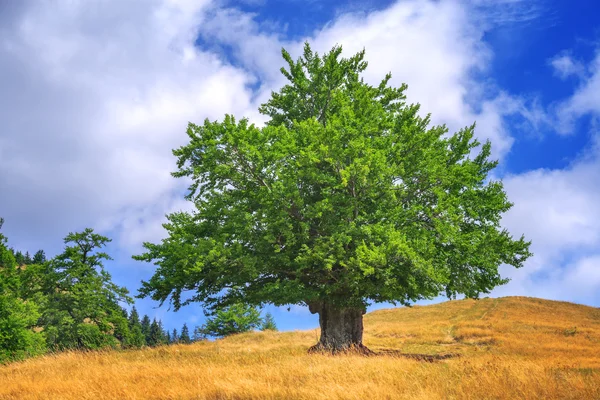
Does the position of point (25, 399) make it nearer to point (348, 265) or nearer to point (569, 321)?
point (348, 265)

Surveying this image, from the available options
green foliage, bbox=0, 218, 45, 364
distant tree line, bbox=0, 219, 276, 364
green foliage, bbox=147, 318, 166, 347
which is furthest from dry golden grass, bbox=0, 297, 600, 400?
green foliage, bbox=147, 318, 166, 347

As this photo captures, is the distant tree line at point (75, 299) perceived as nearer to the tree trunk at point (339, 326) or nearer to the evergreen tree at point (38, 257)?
the tree trunk at point (339, 326)

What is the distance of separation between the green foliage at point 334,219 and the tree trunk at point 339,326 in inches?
40.2

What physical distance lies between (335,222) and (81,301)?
87.6ft

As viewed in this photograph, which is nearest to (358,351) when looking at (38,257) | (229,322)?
(229,322)

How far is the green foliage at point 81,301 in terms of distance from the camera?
119 ft

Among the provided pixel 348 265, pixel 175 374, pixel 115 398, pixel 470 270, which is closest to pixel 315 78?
pixel 348 265

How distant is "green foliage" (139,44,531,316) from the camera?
61.0ft

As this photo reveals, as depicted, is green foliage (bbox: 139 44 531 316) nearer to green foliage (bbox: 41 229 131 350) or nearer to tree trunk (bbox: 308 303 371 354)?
tree trunk (bbox: 308 303 371 354)

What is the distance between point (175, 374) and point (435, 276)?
11.0 meters

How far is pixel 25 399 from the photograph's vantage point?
1014 cm

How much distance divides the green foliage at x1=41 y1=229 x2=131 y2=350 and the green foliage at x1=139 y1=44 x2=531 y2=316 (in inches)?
725

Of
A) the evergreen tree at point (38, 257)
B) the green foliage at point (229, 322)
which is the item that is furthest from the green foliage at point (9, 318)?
the evergreen tree at point (38, 257)

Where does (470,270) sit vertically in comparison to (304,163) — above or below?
below
